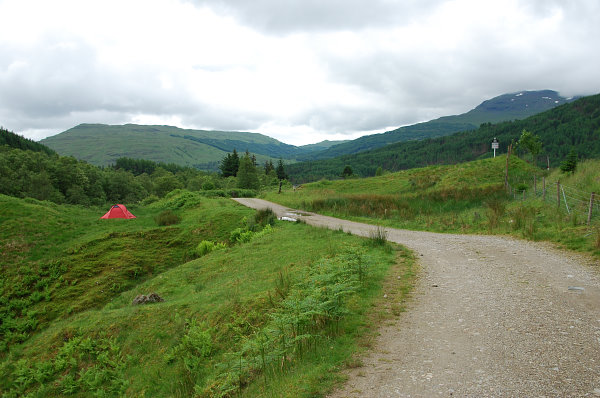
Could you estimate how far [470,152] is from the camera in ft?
635

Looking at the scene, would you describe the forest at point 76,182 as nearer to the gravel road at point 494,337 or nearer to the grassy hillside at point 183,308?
the grassy hillside at point 183,308

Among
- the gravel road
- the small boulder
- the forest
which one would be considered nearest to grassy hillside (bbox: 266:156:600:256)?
the gravel road

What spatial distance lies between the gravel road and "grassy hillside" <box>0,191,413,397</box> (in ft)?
2.11

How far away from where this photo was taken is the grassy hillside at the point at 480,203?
41.5 feet

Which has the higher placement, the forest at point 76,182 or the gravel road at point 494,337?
the forest at point 76,182

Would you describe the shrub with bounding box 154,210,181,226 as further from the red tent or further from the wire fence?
the wire fence

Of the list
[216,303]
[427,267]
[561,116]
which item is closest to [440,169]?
[427,267]

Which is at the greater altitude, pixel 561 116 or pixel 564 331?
pixel 561 116

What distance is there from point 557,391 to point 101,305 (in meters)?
14.1

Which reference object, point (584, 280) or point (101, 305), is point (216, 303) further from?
point (584, 280)

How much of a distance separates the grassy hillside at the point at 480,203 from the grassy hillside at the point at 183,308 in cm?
610

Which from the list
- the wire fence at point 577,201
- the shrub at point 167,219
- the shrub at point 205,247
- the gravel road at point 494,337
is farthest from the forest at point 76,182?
the gravel road at point 494,337

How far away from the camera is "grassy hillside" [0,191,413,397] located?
5.18 meters

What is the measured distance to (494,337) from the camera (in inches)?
196
